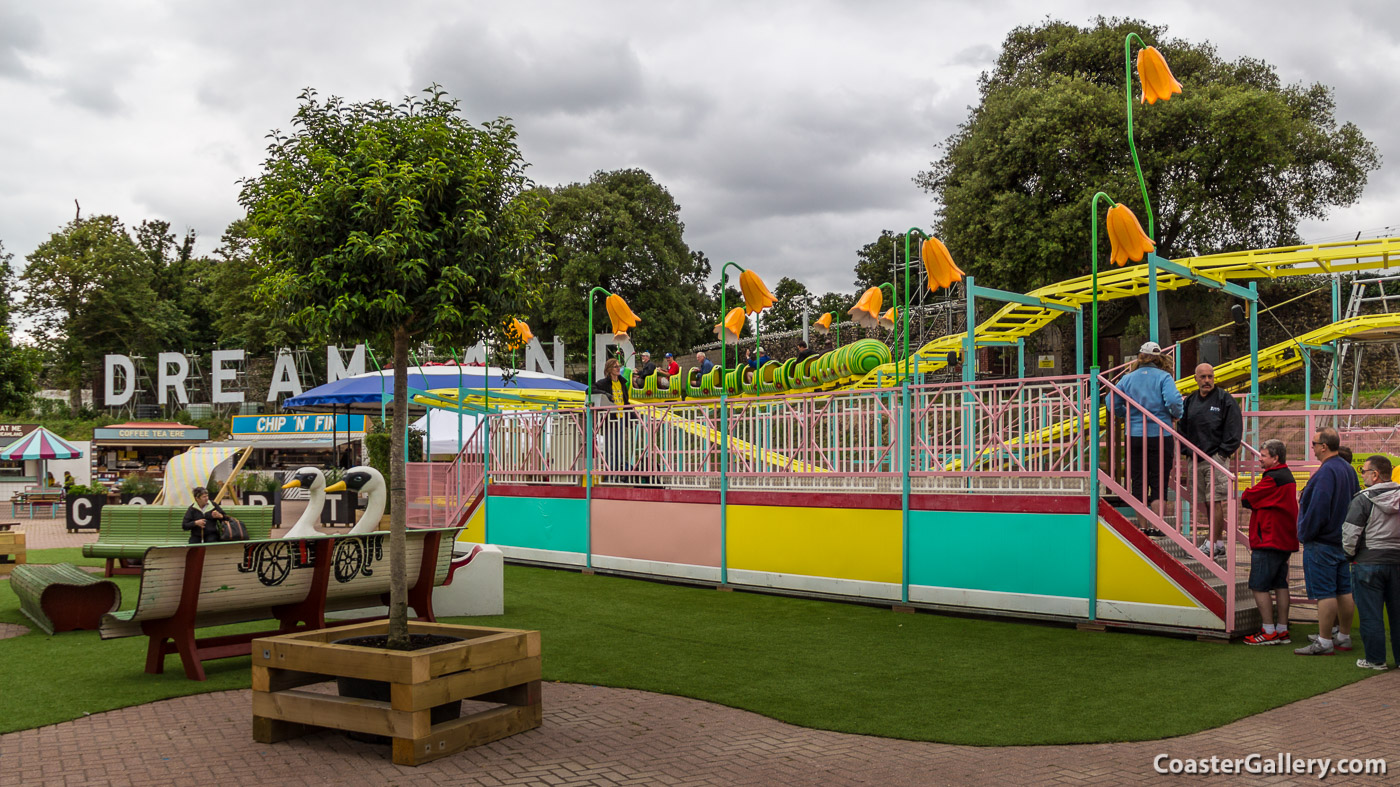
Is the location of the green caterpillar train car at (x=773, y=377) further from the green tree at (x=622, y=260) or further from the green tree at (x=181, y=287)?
the green tree at (x=181, y=287)

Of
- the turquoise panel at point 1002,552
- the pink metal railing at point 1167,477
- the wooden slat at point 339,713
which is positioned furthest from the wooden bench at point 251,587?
the pink metal railing at point 1167,477

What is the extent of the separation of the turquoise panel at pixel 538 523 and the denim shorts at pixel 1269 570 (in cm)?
819

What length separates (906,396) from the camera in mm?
10180

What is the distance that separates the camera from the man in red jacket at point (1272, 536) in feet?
25.2

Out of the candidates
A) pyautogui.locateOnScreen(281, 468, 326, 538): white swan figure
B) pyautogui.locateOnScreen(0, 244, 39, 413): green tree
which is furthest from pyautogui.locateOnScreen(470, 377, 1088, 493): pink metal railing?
pyautogui.locateOnScreen(0, 244, 39, 413): green tree

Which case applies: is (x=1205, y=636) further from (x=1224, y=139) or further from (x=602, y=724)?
(x=1224, y=139)

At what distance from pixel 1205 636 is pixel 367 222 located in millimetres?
6939

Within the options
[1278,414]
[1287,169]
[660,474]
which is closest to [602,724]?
[660,474]

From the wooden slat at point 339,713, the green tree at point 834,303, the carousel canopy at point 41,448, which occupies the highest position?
the green tree at point 834,303

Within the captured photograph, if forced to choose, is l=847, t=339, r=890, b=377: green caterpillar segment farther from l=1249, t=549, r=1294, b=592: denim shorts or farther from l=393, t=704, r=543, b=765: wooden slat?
l=393, t=704, r=543, b=765: wooden slat

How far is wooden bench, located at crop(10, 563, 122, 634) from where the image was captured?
8.85 meters

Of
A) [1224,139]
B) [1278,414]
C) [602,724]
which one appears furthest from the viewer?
[1224,139]

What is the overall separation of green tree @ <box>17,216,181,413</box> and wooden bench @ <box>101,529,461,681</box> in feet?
162

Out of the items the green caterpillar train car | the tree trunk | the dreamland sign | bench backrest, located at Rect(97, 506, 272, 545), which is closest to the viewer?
the tree trunk
